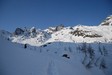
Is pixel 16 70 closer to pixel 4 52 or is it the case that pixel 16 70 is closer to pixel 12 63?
pixel 12 63

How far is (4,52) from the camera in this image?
10852 millimetres

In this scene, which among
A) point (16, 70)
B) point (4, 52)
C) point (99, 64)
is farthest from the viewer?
point (99, 64)

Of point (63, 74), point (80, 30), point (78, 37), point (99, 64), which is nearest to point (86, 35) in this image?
point (78, 37)

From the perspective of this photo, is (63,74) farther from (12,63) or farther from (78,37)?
(78,37)

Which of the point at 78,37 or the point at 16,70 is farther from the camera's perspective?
the point at 78,37

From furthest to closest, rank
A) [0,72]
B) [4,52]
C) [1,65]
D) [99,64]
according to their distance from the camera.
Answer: [99,64] → [4,52] → [1,65] → [0,72]

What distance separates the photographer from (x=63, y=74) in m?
14.4

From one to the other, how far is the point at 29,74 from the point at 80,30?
128920 millimetres

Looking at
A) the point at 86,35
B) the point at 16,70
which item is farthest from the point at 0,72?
the point at 86,35

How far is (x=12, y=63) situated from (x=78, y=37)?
385 feet

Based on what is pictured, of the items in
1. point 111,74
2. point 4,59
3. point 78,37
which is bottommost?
point 111,74

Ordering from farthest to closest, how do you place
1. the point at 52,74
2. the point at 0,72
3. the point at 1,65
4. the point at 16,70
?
1. the point at 52,74
2. the point at 16,70
3. the point at 1,65
4. the point at 0,72

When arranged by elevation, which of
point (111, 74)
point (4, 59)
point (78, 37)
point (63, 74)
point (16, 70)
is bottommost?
point (111, 74)

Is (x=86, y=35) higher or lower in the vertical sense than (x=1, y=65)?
higher
